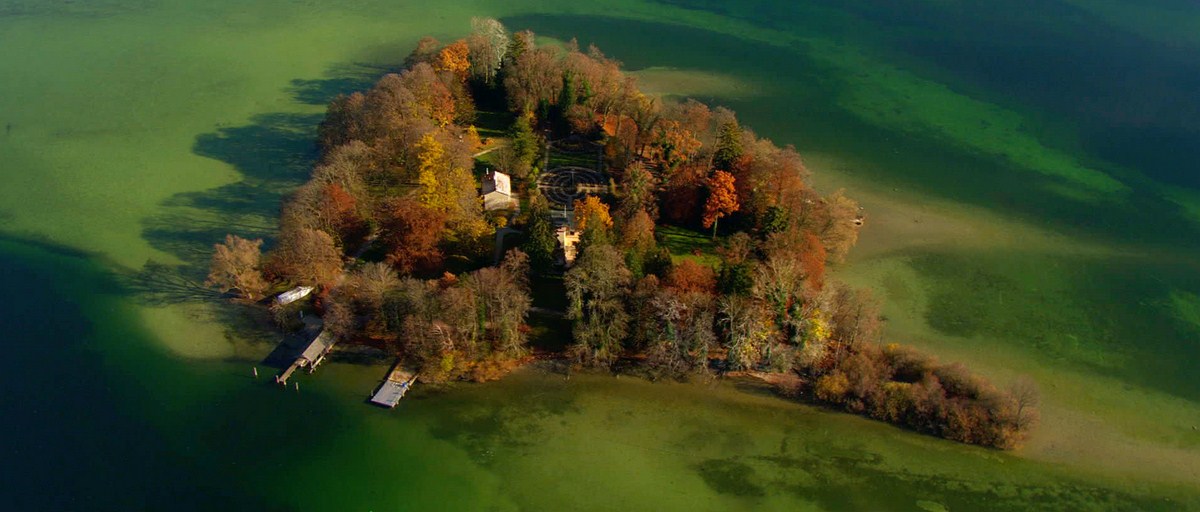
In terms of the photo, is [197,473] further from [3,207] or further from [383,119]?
[3,207]

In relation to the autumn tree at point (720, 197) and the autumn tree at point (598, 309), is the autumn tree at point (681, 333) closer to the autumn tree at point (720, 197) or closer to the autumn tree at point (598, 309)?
the autumn tree at point (598, 309)

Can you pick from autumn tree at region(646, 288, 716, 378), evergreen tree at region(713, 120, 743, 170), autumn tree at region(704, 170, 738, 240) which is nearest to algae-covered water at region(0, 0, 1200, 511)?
autumn tree at region(646, 288, 716, 378)

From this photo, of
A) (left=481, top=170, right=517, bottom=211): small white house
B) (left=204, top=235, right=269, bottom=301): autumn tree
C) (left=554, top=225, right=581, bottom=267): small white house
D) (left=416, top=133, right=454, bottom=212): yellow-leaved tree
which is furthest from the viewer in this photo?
(left=481, top=170, right=517, bottom=211): small white house

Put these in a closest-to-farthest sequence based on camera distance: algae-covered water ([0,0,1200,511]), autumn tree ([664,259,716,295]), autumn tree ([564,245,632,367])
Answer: algae-covered water ([0,0,1200,511]), autumn tree ([564,245,632,367]), autumn tree ([664,259,716,295])

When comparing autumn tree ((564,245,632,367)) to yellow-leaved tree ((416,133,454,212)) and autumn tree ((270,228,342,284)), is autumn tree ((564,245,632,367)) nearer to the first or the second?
yellow-leaved tree ((416,133,454,212))

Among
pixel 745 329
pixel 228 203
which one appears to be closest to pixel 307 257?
pixel 228 203

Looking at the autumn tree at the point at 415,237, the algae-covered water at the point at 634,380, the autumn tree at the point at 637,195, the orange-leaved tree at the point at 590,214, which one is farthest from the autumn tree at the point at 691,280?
the autumn tree at the point at 415,237
